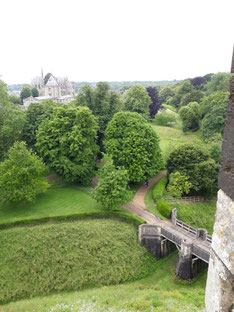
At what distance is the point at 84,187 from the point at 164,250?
12379 millimetres

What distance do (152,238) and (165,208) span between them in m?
Answer: 3.60

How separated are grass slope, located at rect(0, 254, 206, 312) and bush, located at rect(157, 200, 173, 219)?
5.42 metres

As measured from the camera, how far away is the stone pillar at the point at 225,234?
3.20 meters

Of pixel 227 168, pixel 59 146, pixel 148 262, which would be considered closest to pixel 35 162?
pixel 59 146

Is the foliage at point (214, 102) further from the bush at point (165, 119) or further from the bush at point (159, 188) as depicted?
the bush at point (159, 188)

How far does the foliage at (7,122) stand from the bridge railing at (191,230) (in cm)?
2108

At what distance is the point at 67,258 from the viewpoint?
1945cm

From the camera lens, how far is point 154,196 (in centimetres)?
2608

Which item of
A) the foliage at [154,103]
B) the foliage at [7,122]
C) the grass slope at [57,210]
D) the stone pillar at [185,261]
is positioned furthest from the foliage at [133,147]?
the foliage at [154,103]

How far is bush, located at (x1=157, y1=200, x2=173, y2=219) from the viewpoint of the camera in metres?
23.0

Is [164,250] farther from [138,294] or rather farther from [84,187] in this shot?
A: [84,187]

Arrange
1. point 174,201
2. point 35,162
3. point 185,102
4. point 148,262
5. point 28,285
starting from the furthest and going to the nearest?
point 185,102
point 174,201
point 35,162
point 148,262
point 28,285

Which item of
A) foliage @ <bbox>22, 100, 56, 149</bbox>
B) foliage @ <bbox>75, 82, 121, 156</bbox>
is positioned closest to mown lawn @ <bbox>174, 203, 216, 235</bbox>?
foliage @ <bbox>75, 82, 121, 156</bbox>

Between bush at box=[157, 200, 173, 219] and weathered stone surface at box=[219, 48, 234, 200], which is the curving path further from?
weathered stone surface at box=[219, 48, 234, 200]
